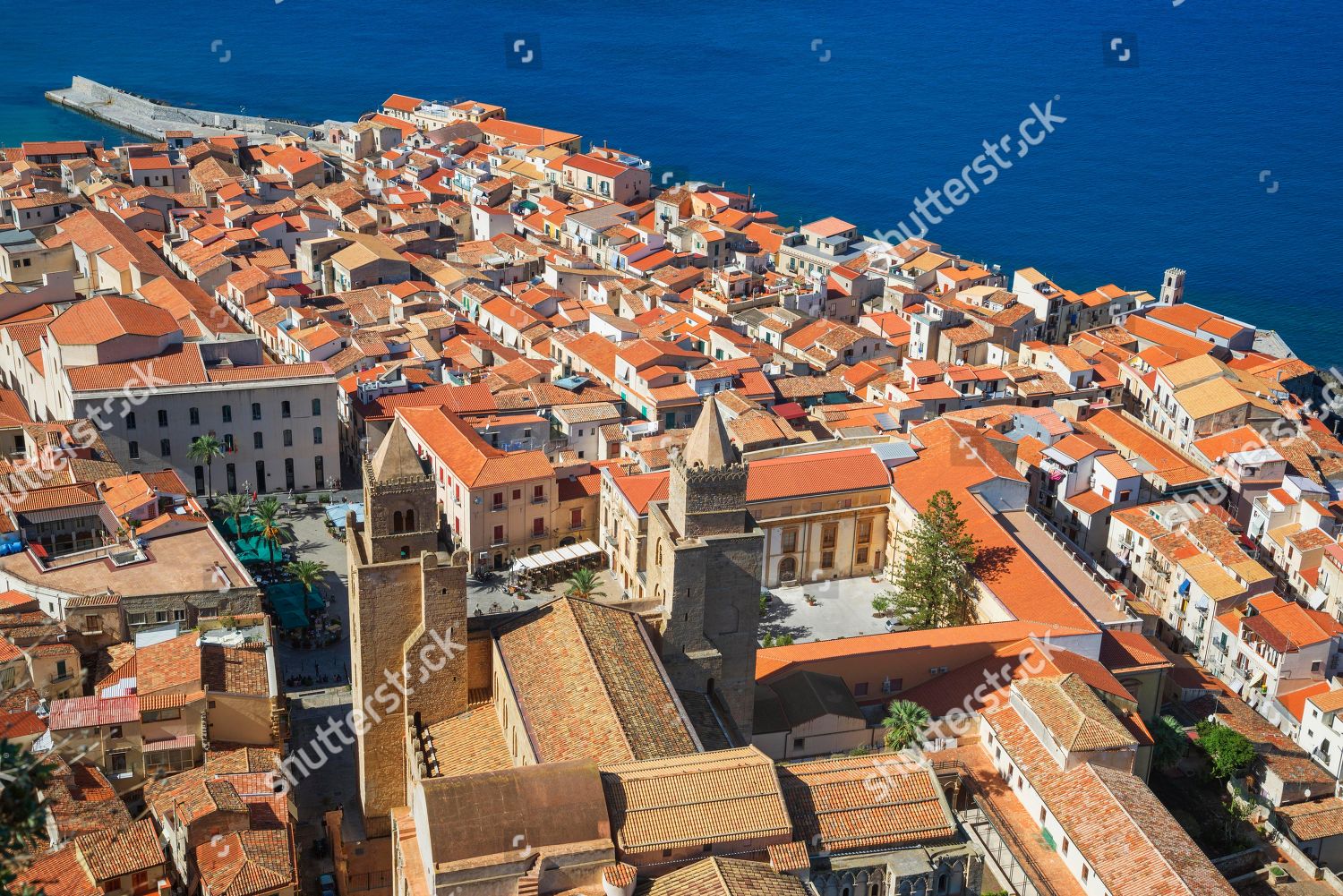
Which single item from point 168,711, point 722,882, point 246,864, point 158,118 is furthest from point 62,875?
point 158,118

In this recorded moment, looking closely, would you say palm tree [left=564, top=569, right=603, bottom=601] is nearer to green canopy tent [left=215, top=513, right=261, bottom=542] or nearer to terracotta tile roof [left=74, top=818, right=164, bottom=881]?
green canopy tent [left=215, top=513, right=261, bottom=542]

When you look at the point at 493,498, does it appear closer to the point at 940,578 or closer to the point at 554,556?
the point at 554,556

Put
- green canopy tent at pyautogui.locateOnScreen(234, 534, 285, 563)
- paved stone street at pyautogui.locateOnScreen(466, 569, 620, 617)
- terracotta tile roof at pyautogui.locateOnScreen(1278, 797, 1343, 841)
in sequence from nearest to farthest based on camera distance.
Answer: terracotta tile roof at pyautogui.locateOnScreen(1278, 797, 1343, 841), paved stone street at pyautogui.locateOnScreen(466, 569, 620, 617), green canopy tent at pyautogui.locateOnScreen(234, 534, 285, 563)

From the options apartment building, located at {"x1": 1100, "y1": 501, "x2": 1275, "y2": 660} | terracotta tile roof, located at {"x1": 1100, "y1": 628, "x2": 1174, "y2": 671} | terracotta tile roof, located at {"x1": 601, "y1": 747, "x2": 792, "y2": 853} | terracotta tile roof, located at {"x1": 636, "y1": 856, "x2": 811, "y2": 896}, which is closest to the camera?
terracotta tile roof, located at {"x1": 636, "y1": 856, "x2": 811, "y2": 896}

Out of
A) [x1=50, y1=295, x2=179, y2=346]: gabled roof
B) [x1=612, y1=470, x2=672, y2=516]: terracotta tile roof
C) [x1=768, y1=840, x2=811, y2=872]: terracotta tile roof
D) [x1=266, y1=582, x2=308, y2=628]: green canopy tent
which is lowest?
[x1=266, y1=582, x2=308, y2=628]: green canopy tent

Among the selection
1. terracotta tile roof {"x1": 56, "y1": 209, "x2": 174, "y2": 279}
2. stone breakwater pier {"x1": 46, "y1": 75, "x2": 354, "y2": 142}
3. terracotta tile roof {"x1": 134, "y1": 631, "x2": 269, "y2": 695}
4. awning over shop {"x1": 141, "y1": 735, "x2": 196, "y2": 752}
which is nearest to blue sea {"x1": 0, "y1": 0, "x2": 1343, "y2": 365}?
stone breakwater pier {"x1": 46, "y1": 75, "x2": 354, "y2": 142}

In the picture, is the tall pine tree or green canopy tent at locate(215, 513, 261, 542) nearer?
the tall pine tree

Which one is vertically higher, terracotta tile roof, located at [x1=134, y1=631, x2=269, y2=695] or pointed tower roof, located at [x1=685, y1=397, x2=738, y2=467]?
pointed tower roof, located at [x1=685, y1=397, x2=738, y2=467]
